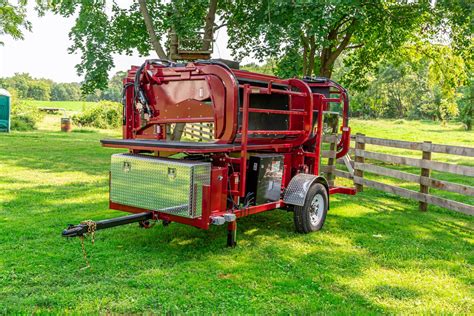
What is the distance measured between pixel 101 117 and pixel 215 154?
28.6m

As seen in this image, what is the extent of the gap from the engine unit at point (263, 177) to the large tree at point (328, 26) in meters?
6.47

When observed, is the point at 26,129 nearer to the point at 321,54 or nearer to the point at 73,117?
the point at 73,117

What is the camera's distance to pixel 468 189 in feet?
25.0

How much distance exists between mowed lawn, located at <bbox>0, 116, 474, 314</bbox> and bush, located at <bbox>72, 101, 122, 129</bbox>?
24839 mm

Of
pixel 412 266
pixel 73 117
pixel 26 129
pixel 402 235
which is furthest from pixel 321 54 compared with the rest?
pixel 73 117

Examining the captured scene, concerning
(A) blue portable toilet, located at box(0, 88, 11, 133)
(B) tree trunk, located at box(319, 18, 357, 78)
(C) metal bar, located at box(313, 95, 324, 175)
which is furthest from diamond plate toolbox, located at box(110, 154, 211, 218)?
(A) blue portable toilet, located at box(0, 88, 11, 133)

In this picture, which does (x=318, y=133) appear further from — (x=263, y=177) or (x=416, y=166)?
(x=416, y=166)

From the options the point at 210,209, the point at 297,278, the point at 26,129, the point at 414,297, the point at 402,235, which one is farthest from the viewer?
the point at 26,129

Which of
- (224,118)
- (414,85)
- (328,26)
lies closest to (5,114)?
(328,26)

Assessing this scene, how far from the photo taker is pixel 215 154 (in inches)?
228

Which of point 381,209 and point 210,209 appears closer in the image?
point 210,209

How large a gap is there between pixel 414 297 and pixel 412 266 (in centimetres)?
Answer: 98

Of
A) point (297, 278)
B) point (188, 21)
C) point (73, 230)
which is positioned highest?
point (188, 21)

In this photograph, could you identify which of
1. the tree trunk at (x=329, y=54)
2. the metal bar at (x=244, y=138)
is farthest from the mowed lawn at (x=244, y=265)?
the tree trunk at (x=329, y=54)
